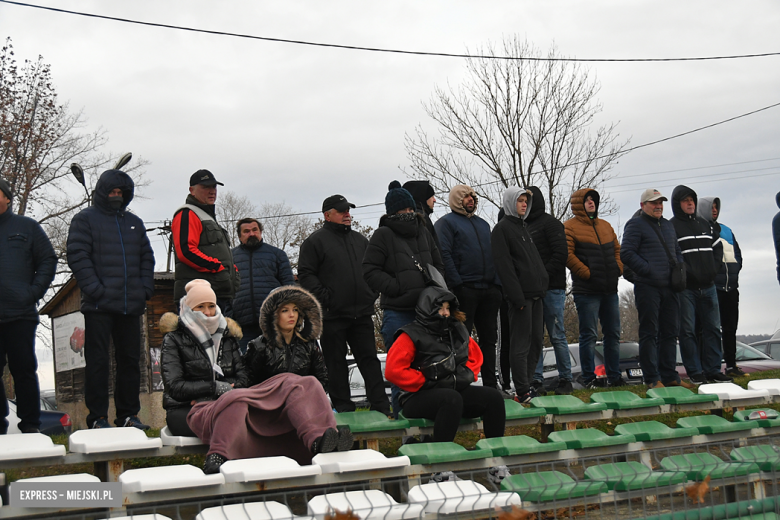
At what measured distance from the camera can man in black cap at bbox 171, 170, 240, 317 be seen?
612cm

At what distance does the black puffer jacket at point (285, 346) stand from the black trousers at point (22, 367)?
1.71 m

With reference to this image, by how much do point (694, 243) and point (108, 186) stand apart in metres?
6.22

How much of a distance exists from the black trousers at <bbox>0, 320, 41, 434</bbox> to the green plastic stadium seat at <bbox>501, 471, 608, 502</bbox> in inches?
142

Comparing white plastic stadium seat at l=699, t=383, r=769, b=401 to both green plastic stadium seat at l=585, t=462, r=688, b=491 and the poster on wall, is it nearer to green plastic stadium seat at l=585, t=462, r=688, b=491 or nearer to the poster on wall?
green plastic stadium seat at l=585, t=462, r=688, b=491

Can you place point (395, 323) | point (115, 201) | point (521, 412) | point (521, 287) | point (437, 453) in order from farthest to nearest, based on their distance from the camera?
1. point (521, 287)
2. point (395, 323)
3. point (115, 201)
4. point (521, 412)
5. point (437, 453)

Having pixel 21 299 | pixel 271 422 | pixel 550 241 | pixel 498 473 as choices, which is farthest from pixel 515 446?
pixel 21 299

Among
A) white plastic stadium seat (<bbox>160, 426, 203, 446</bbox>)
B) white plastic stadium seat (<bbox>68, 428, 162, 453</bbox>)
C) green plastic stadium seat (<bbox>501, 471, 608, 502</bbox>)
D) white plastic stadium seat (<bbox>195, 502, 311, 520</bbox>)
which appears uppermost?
white plastic stadium seat (<bbox>68, 428, 162, 453</bbox>)

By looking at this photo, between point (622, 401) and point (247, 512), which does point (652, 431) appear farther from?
point (247, 512)

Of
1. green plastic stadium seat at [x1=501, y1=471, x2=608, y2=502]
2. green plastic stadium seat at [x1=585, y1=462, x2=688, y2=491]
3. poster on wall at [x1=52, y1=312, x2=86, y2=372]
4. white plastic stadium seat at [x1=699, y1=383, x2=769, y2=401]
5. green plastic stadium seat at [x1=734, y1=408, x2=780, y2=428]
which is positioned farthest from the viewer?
poster on wall at [x1=52, y1=312, x2=86, y2=372]

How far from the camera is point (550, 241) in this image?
7828mm

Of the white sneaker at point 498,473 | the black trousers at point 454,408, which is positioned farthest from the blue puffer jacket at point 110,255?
the white sneaker at point 498,473

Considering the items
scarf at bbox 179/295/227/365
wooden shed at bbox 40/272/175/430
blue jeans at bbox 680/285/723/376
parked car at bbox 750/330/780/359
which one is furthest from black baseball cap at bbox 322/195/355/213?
parked car at bbox 750/330/780/359

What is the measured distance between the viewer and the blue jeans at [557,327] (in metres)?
7.71

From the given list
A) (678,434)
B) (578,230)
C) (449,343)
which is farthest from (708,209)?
(449,343)
